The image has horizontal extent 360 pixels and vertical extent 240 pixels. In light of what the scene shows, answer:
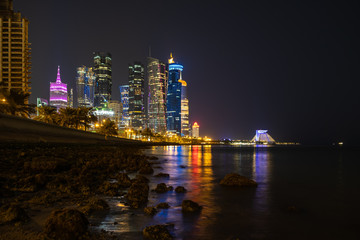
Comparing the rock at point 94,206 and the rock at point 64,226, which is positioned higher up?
the rock at point 64,226

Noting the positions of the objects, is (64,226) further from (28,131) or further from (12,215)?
(28,131)

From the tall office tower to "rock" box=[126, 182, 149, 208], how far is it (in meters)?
142

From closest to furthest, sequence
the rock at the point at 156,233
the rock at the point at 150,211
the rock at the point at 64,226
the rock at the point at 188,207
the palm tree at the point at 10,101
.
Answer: the rock at the point at 64,226 → the rock at the point at 156,233 → the rock at the point at 150,211 → the rock at the point at 188,207 → the palm tree at the point at 10,101

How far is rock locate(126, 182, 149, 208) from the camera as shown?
475 inches

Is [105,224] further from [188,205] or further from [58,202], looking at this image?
[188,205]

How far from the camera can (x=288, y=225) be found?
36.6 feet

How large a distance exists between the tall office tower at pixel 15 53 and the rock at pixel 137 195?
14212 centimetres

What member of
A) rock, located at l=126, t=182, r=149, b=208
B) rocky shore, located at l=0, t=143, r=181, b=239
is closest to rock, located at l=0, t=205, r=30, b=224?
rocky shore, located at l=0, t=143, r=181, b=239

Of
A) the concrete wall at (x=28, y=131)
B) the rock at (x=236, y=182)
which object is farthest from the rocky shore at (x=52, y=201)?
the concrete wall at (x=28, y=131)

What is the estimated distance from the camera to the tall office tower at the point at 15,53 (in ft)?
443

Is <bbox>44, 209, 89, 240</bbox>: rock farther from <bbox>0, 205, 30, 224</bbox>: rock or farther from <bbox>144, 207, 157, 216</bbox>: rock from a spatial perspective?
<bbox>144, 207, 157, 216</bbox>: rock

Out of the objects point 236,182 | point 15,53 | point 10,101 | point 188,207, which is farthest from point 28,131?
point 15,53

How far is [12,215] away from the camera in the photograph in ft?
26.8

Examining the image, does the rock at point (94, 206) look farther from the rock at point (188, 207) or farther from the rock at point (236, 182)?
the rock at point (236, 182)
